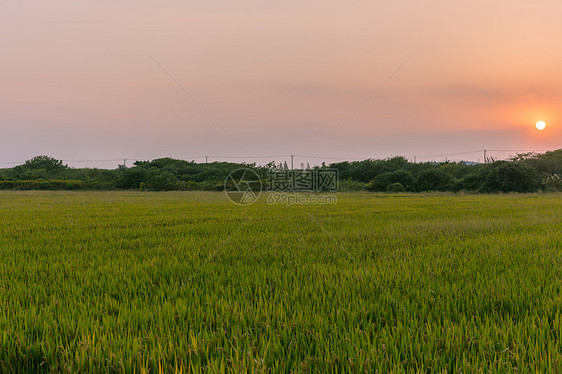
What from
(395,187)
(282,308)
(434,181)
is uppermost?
(434,181)

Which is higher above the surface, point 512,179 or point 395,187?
point 512,179

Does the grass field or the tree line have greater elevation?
the tree line

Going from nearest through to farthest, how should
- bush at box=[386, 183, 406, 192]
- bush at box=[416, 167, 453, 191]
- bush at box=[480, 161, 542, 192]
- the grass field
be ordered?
1. the grass field
2. bush at box=[480, 161, 542, 192]
3. bush at box=[386, 183, 406, 192]
4. bush at box=[416, 167, 453, 191]

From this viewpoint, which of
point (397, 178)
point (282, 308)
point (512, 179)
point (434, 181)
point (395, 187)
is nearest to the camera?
point (282, 308)

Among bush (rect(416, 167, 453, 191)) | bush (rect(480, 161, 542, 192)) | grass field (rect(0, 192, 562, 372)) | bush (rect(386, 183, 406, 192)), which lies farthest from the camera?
bush (rect(416, 167, 453, 191))

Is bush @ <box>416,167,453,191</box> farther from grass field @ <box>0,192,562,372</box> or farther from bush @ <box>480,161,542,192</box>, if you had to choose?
grass field @ <box>0,192,562,372</box>

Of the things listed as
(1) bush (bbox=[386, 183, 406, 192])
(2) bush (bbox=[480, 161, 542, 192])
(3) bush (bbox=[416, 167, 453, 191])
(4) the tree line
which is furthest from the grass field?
(3) bush (bbox=[416, 167, 453, 191])

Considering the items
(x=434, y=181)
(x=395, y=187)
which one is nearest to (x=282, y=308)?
(x=395, y=187)

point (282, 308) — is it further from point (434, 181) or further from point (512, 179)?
point (434, 181)

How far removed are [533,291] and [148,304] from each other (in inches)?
123

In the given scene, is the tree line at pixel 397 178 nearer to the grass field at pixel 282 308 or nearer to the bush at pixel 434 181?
the bush at pixel 434 181

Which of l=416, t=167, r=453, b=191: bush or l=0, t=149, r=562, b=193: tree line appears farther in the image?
l=416, t=167, r=453, b=191: bush

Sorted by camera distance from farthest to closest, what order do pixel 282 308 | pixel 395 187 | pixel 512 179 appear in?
pixel 395 187 → pixel 512 179 → pixel 282 308

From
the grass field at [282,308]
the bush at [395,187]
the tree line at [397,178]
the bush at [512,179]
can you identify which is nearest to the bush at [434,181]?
the tree line at [397,178]
